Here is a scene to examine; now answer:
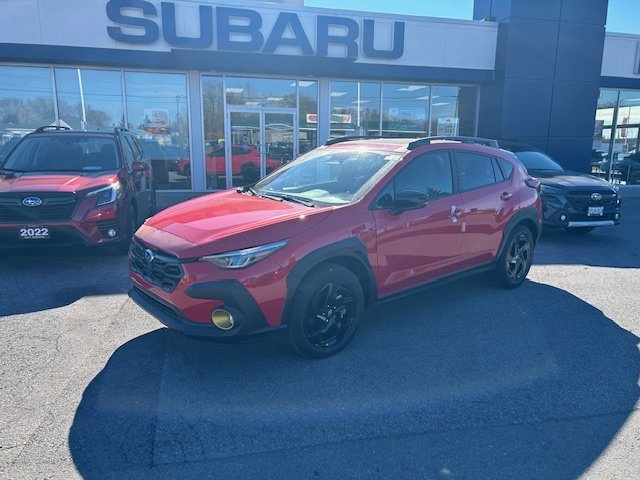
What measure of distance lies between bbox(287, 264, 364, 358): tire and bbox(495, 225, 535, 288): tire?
89.7 inches

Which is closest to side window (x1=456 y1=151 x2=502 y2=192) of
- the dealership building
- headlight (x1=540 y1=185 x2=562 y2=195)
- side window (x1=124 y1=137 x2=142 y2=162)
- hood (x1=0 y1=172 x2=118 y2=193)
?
headlight (x1=540 y1=185 x2=562 y2=195)

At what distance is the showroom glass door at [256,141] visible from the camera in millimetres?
12742

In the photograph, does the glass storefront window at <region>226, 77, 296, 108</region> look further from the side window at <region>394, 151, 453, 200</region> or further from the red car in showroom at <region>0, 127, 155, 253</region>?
the side window at <region>394, 151, 453, 200</region>

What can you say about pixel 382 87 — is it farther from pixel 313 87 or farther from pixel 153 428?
pixel 153 428

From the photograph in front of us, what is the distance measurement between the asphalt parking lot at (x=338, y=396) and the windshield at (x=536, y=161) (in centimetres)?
510

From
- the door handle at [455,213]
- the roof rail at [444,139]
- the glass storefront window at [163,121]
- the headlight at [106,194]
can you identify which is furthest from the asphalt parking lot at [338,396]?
the glass storefront window at [163,121]

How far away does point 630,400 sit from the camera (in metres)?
3.31

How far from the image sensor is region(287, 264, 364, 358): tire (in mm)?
3502

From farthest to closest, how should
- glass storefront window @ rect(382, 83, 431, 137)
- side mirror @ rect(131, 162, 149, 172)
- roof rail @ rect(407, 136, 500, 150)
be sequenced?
glass storefront window @ rect(382, 83, 431, 137) → side mirror @ rect(131, 162, 149, 172) → roof rail @ rect(407, 136, 500, 150)

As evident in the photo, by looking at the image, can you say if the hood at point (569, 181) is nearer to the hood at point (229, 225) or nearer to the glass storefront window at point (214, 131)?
the hood at point (229, 225)

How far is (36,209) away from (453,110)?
12391 mm

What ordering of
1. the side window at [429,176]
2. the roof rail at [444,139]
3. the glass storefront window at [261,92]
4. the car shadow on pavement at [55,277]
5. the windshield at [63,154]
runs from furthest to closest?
the glass storefront window at [261,92], the windshield at [63,154], the car shadow on pavement at [55,277], the roof rail at [444,139], the side window at [429,176]

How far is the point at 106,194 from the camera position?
6.18 m

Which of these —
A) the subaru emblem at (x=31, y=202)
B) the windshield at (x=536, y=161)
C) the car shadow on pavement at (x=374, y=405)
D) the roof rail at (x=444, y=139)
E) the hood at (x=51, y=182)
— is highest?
the roof rail at (x=444, y=139)
